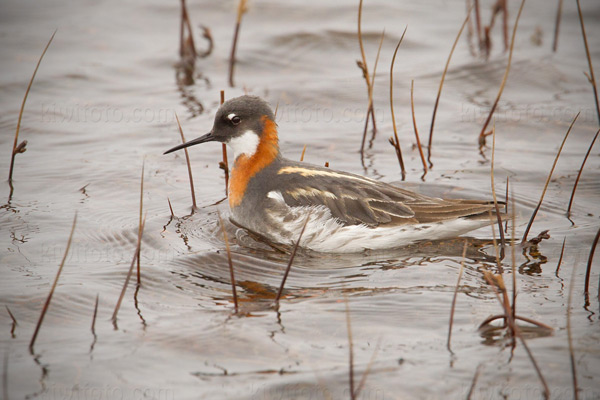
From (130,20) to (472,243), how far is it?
8.94m

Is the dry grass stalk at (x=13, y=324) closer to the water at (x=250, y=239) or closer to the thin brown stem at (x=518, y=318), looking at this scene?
the water at (x=250, y=239)

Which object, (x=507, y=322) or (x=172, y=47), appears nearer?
(x=507, y=322)

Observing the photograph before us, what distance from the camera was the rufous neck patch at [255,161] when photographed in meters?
7.21

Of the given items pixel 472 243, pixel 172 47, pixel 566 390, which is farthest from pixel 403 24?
pixel 566 390

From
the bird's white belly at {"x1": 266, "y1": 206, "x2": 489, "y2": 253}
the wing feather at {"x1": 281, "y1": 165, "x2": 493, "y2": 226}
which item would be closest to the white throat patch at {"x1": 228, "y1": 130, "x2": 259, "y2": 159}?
the wing feather at {"x1": 281, "y1": 165, "x2": 493, "y2": 226}

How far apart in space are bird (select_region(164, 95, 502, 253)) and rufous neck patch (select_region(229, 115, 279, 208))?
2cm

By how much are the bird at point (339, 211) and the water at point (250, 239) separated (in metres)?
0.19

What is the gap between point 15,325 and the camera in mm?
4859

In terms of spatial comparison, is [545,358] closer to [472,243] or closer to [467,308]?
[467,308]

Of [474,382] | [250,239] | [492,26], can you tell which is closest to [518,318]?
[474,382]

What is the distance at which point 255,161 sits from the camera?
288 inches

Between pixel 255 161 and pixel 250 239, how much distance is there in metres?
0.86

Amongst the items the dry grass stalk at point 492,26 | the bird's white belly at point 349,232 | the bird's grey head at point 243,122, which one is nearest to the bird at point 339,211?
the bird's white belly at point 349,232

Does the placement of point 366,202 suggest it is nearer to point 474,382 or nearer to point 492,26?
point 474,382
